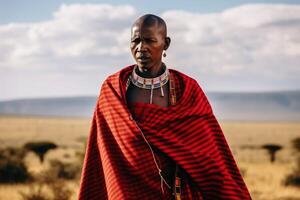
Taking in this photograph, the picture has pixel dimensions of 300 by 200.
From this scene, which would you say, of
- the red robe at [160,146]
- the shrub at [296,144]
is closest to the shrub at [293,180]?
the shrub at [296,144]

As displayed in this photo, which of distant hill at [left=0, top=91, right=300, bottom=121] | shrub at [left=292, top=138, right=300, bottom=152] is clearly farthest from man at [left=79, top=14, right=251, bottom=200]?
distant hill at [left=0, top=91, right=300, bottom=121]

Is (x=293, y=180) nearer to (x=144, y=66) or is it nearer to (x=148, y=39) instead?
(x=144, y=66)

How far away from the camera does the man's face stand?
14.6 feet

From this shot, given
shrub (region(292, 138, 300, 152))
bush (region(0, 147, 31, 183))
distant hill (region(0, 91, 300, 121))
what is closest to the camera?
bush (region(0, 147, 31, 183))

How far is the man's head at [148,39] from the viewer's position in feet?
14.6

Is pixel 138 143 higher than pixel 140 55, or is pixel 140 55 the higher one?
pixel 140 55

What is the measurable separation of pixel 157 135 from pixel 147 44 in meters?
0.63

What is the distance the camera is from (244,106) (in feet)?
577

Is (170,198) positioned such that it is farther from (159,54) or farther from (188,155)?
(159,54)

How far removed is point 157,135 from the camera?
175 inches

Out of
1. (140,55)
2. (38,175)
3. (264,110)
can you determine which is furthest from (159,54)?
(264,110)

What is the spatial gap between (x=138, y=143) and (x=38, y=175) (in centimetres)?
1535

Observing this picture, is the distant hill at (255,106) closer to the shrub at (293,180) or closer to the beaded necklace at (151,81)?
the shrub at (293,180)

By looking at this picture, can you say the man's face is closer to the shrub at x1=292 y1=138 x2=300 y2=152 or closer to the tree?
the tree
